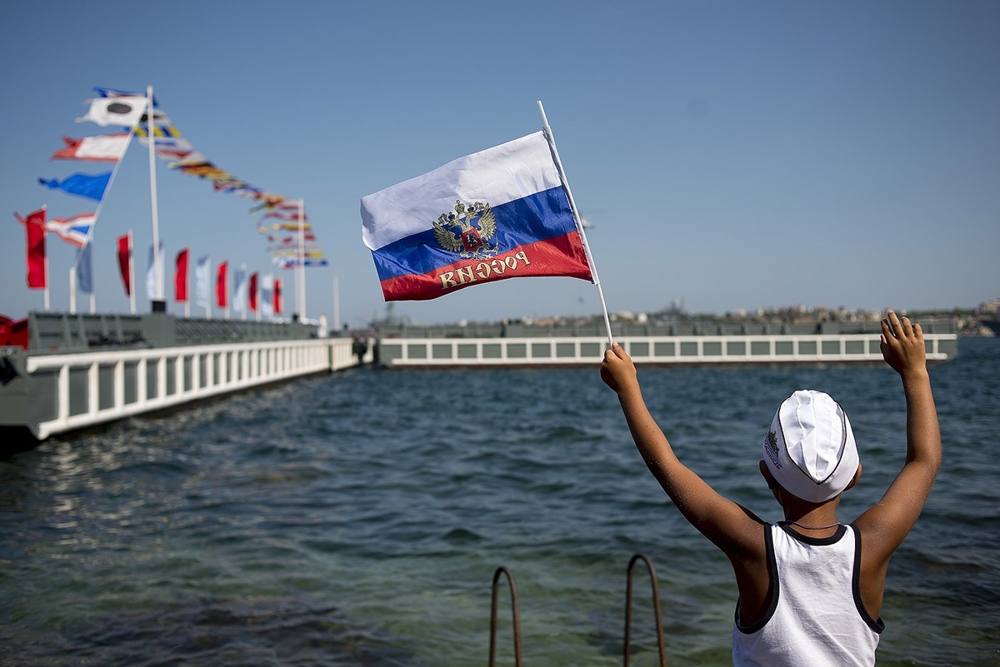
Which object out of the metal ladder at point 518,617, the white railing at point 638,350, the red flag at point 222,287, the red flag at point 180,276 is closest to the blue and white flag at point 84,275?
the red flag at point 180,276

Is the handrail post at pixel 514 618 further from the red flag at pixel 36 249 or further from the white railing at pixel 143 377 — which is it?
the red flag at pixel 36 249

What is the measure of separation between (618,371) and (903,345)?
39.7 inches

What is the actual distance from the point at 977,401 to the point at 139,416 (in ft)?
115

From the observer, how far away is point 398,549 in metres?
11.0

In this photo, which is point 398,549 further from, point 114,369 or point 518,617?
point 114,369

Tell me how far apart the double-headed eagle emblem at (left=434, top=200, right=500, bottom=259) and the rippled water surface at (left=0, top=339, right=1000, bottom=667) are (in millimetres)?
4670

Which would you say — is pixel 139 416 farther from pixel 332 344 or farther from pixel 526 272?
pixel 332 344

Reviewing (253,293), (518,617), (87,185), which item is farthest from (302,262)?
(518,617)

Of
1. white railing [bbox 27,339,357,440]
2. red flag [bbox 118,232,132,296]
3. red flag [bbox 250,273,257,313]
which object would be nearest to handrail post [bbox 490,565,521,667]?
white railing [bbox 27,339,357,440]

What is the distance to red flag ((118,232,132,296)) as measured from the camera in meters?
33.9

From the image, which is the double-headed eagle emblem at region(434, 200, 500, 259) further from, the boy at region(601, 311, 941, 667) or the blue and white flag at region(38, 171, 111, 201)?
the blue and white flag at region(38, 171, 111, 201)

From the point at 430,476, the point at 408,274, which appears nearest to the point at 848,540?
the point at 408,274

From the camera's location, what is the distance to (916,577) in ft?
30.9

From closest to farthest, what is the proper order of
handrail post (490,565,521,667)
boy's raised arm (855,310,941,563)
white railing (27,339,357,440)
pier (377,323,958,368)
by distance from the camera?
boy's raised arm (855,310,941,563) → handrail post (490,565,521,667) → white railing (27,339,357,440) → pier (377,323,958,368)
